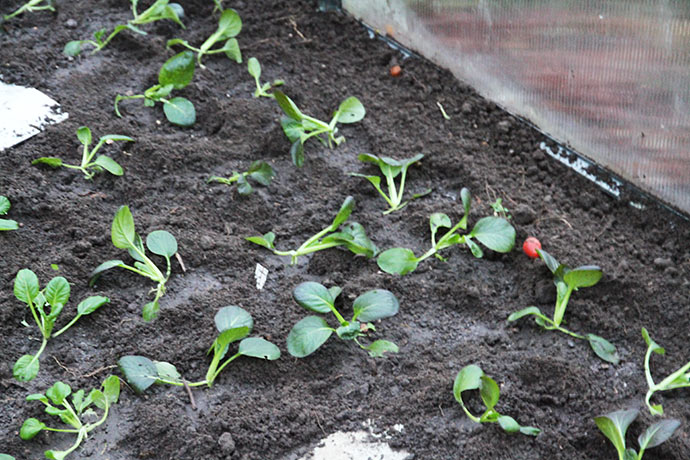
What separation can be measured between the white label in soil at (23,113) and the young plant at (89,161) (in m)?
0.15

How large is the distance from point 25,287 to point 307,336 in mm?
662

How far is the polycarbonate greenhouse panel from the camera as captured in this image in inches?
81.3

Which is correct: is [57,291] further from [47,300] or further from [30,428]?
[30,428]

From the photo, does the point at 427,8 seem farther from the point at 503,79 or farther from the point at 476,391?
the point at 476,391

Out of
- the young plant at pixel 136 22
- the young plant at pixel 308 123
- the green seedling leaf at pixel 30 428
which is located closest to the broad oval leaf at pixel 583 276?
the young plant at pixel 308 123

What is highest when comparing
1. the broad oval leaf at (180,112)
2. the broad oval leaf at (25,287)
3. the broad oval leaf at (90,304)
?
the broad oval leaf at (180,112)

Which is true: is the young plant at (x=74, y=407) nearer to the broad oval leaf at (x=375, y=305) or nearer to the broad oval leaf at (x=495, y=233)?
the broad oval leaf at (x=375, y=305)

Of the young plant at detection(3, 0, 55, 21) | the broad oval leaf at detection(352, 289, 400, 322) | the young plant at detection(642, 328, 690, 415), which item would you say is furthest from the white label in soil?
the young plant at detection(642, 328, 690, 415)

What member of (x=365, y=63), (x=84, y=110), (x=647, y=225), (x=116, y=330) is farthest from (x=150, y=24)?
(x=647, y=225)

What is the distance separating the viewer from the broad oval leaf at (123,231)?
6.23ft

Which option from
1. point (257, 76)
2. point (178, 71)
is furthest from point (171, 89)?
point (257, 76)

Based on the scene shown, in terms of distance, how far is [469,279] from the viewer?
2053 millimetres

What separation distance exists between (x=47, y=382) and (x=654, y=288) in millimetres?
1486

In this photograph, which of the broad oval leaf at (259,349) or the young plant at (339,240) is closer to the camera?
the broad oval leaf at (259,349)
